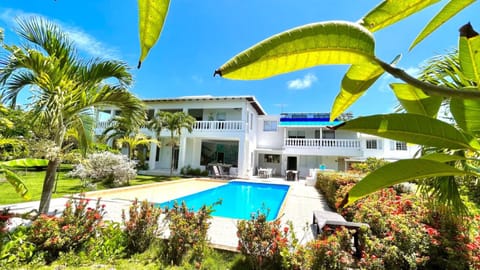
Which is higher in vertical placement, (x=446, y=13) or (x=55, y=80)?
(x=55, y=80)

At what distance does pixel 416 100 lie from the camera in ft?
3.57

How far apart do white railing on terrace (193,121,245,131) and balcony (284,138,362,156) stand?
6023 millimetres

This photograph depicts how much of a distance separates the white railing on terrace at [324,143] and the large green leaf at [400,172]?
23.9 meters

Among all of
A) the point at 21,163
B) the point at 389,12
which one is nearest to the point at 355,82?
the point at 389,12

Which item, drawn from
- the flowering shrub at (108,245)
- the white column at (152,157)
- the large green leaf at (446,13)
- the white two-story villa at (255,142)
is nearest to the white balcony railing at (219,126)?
the white two-story villa at (255,142)

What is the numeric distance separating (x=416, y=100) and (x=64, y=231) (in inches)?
220

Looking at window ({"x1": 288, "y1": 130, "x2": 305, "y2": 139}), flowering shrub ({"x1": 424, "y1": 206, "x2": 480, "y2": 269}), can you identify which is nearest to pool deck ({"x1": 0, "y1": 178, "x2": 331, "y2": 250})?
flowering shrub ({"x1": 424, "y1": 206, "x2": 480, "y2": 269})

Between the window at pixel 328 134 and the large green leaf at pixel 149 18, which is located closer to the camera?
the large green leaf at pixel 149 18

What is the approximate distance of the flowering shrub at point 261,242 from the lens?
3.95 m

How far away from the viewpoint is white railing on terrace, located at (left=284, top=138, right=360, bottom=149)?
73.7 ft

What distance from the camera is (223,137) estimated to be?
22297mm

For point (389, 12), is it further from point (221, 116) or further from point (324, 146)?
point (221, 116)

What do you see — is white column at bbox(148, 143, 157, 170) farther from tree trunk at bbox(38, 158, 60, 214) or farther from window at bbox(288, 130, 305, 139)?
tree trunk at bbox(38, 158, 60, 214)

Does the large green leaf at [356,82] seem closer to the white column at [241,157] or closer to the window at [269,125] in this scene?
the white column at [241,157]
